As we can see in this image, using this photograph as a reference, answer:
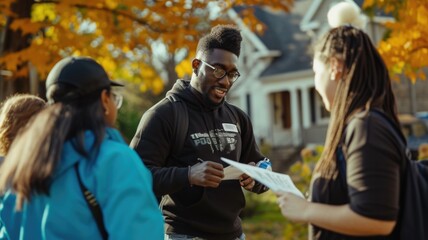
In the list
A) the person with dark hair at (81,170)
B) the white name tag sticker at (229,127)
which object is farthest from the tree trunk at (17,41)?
the person with dark hair at (81,170)

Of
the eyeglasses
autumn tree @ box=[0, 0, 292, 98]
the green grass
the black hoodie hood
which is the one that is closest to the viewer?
the eyeglasses

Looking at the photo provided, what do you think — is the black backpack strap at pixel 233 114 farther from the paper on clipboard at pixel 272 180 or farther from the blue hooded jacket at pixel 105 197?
the blue hooded jacket at pixel 105 197

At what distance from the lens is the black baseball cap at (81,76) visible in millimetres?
2871

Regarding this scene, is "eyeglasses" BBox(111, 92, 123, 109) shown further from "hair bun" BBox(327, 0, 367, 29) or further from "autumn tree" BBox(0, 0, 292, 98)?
"autumn tree" BBox(0, 0, 292, 98)

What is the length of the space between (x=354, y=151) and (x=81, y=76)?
1.10 m

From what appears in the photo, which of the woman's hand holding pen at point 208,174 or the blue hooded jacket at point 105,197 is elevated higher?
the blue hooded jacket at point 105,197

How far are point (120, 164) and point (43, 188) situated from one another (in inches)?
12.2

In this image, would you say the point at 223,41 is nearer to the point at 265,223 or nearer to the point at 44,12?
the point at 44,12

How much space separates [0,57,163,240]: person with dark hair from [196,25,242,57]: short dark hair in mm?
1606

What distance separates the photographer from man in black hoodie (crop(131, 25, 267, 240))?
414 centimetres

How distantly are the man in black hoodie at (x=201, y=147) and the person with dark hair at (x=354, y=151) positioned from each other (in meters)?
1.22

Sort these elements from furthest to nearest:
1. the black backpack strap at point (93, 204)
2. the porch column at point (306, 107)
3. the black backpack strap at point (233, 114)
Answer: the porch column at point (306, 107) < the black backpack strap at point (233, 114) < the black backpack strap at point (93, 204)

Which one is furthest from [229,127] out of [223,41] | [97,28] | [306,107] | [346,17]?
[306,107]

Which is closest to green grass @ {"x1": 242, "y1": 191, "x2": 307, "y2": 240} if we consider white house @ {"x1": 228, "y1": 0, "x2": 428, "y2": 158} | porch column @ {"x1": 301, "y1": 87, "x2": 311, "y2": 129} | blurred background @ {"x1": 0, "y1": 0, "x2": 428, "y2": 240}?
blurred background @ {"x1": 0, "y1": 0, "x2": 428, "y2": 240}
